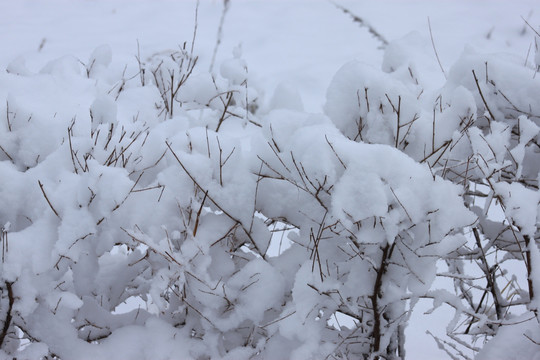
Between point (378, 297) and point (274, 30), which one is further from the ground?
point (378, 297)

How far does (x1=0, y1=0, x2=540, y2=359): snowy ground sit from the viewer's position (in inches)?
209

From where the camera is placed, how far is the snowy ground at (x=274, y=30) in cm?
531

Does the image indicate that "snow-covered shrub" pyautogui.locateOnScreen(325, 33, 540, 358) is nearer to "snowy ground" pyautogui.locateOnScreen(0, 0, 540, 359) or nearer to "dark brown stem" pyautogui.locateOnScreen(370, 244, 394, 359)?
"dark brown stem" pyautogui.locateOnScreen(370, 244, 394, 359)

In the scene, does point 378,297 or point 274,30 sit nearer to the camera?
point 378,297

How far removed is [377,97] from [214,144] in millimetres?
497

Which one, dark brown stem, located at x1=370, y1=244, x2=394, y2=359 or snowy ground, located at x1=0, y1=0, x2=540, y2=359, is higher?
dark brown stem, located at x1=370, y1=244, x2=394, y2=359

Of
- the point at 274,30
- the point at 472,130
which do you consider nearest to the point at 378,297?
the point at 472,130

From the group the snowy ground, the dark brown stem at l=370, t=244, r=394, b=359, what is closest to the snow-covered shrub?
the dark brown stem at l=370, t=244, r=394, b=359

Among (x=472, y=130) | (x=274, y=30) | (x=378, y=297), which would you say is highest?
(x=472, y=130)

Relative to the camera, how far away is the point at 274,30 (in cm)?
615

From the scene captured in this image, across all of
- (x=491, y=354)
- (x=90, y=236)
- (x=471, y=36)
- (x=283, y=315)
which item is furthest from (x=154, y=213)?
(x=471, y=36)

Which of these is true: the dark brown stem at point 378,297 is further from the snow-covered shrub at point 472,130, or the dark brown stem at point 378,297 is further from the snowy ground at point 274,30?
the snowy ground at point 274,30

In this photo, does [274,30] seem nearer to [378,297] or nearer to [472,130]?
[472,130]

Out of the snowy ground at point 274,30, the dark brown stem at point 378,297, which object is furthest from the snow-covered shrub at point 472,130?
the snowy ground at point 274,30
